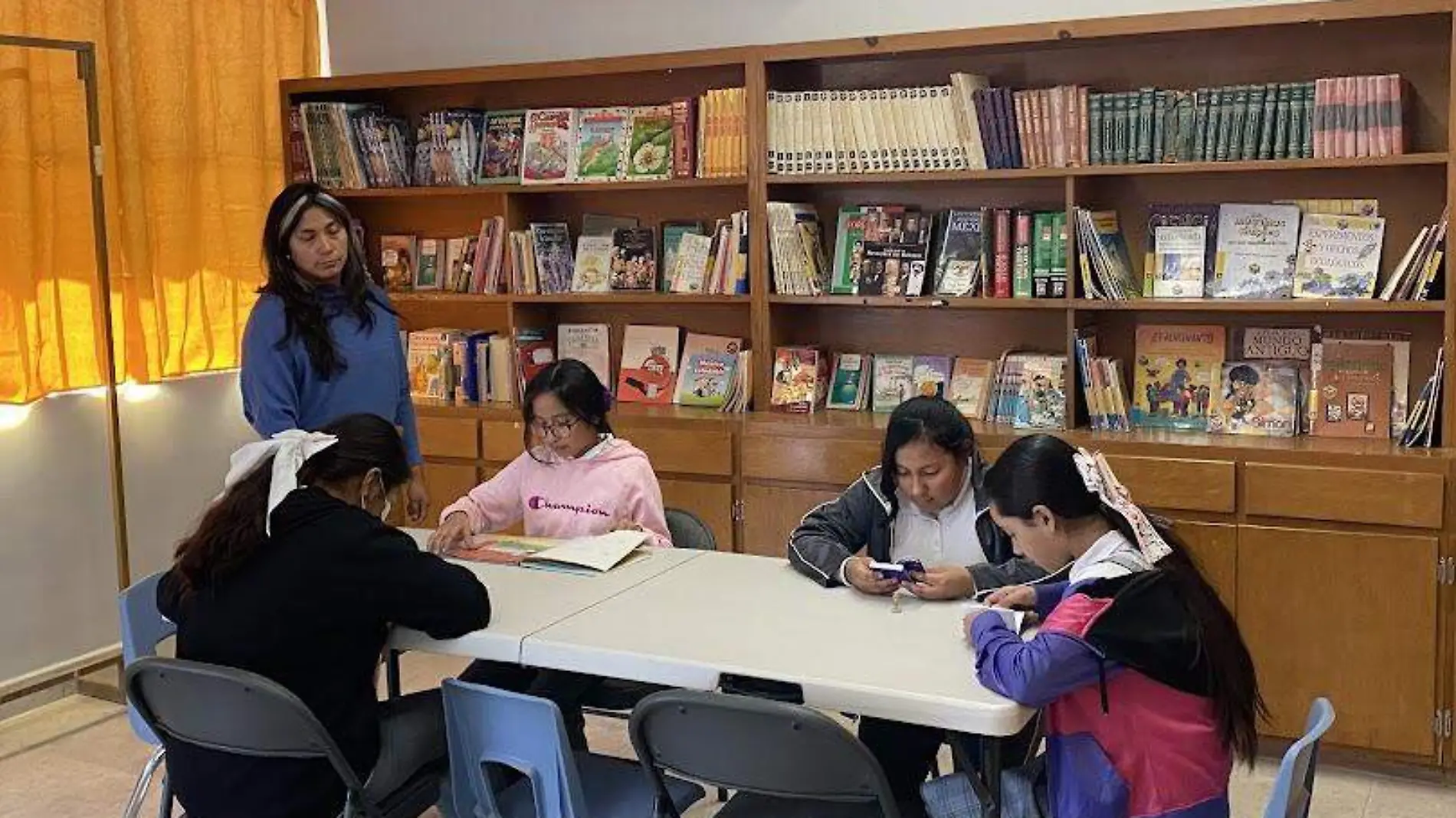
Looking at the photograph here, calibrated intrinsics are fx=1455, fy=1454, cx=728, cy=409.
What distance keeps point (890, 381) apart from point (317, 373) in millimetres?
1830

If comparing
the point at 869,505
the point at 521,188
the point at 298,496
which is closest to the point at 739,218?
the point at 521,188

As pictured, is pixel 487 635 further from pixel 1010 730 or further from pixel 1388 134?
pixel 1388 134

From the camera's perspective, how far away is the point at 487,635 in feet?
8.21

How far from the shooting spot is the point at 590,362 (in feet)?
16.4

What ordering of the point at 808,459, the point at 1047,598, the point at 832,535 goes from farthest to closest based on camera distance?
the point at 808,459 < the point at 832,535 < the point at 1047,598

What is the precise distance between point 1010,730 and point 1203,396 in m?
2.26

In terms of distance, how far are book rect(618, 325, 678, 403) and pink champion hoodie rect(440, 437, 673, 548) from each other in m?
1.42

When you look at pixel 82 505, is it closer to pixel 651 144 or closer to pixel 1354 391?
pixel 651 144

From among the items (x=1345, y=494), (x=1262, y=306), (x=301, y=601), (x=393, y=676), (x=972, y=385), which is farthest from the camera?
(x=972, y=385)

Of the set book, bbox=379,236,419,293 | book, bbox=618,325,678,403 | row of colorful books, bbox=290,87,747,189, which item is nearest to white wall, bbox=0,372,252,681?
book, bbox=379,236,419,293

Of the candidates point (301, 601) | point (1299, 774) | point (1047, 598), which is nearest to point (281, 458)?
point (301, 601)

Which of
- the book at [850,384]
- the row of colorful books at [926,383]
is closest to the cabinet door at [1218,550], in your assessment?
the row of colorful books at [926,383]

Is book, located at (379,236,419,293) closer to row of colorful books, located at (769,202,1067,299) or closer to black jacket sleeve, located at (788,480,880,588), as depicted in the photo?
row of colorful books, located at (769,202,1067,299)

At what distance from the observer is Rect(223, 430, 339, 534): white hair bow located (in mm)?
2365
